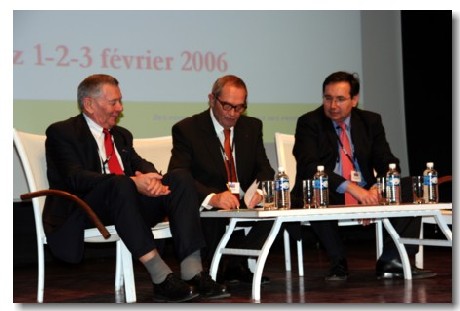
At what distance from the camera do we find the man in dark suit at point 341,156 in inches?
179

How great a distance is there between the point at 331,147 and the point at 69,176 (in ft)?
5.13

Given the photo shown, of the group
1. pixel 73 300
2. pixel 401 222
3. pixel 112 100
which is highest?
pixel 112 100

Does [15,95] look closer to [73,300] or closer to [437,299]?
[73,300]

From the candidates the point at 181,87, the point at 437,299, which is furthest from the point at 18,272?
the point at 437,299

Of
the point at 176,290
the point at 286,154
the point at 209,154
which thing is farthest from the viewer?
the point at 286,154

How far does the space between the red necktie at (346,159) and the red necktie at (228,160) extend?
0.65m

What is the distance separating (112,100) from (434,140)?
140 inches

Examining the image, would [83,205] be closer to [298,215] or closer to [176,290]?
[176,290]

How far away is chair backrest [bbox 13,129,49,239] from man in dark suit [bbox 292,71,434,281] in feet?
4.46

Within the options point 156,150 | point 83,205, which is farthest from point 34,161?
point 156,150

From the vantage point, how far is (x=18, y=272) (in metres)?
5.71

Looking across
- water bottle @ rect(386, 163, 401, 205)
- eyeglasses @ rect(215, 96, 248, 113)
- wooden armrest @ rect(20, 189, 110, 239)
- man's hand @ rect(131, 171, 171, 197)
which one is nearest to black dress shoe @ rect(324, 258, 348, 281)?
water bottle @ rect(386, 163, 401, 205)

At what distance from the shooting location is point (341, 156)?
4.71 metres

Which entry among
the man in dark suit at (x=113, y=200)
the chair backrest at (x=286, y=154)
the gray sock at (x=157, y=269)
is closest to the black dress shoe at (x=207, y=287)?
the man in dark suit at (x=113, y=200)
